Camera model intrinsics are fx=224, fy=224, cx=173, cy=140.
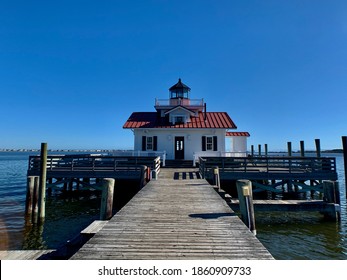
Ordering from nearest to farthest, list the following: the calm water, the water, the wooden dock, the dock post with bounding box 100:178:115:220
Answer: the wooden dock
the dock post with bounding box 100:178:115:220
the calm water
the water

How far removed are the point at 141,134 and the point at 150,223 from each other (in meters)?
17.4

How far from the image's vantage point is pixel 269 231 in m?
9.80

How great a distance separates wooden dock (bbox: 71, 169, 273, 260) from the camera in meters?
3.91

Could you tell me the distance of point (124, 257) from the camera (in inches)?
150

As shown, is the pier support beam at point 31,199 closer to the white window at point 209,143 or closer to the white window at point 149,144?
the white window at point 149,144

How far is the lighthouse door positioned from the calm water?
997cm

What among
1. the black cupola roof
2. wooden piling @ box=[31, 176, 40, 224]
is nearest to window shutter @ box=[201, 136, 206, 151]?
the black cupola roof

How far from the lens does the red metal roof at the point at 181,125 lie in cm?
2214

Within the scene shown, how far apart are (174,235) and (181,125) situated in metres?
18.2

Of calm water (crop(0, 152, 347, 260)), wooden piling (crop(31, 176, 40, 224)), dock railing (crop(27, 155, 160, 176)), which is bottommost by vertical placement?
calm water (crop(0, 152, 347, 260))


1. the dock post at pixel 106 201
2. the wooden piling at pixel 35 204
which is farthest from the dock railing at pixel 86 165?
the dock post at pixel 106 201

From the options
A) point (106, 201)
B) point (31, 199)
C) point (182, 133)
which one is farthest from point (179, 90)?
point (106, 201)

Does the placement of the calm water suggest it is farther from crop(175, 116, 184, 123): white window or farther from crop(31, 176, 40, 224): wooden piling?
crop(175, 116, 184, 123): white window
